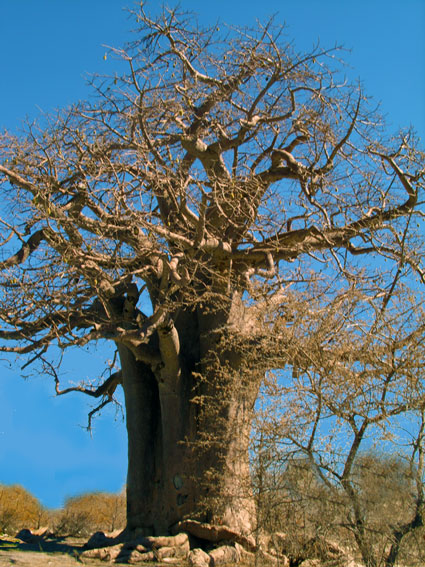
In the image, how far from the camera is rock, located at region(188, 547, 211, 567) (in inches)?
240

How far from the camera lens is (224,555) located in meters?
6.39

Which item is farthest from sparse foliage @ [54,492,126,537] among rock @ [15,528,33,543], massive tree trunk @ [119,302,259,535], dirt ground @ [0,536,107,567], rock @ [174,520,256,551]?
rock @ [174,520,256,551]

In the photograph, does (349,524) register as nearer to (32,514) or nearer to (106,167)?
(106,167)

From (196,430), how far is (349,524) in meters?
3.07

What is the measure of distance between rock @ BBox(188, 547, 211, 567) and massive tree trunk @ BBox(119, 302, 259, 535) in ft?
1.64

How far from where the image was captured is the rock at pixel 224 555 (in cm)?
629

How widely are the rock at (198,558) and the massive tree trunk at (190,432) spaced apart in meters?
0.50

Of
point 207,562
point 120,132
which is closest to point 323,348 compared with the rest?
point 207,562

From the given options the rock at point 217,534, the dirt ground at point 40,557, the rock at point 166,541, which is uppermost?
the rock at point 217,534

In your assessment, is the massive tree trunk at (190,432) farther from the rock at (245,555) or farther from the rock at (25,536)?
the rock at (25,536)

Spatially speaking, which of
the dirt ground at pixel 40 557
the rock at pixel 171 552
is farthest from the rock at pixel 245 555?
the dirt ground at pixel 40 557

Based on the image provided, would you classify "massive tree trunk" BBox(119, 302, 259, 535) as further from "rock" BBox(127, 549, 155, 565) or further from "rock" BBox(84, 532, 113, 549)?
"rock" BBox(127, 549, 155, 565)

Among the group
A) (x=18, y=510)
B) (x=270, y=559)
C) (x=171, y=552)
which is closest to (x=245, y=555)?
(x=270, y=559)

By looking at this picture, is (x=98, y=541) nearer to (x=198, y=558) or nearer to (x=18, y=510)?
(x=198, y=558)
